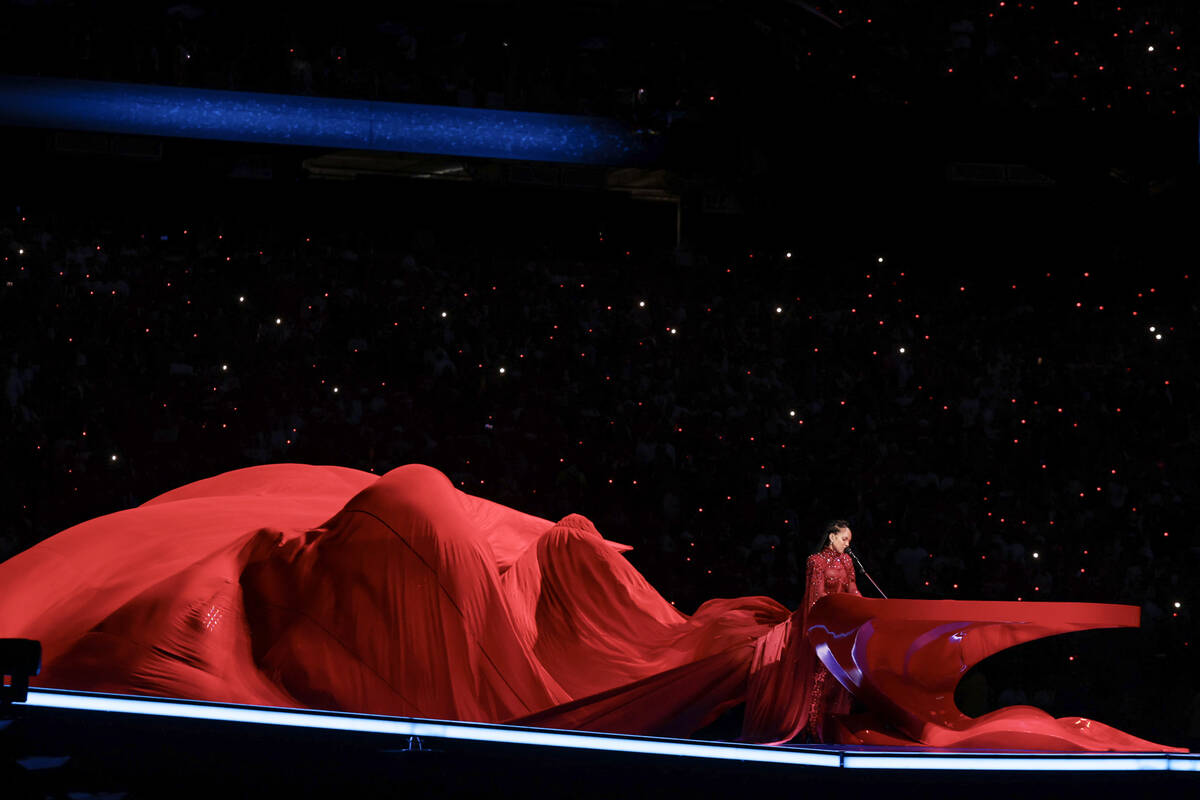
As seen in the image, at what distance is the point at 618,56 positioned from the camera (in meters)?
5.03

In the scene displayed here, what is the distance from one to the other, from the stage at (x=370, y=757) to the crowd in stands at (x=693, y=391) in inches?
109

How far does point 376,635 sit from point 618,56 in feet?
10.3

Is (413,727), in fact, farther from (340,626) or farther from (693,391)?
(693,391)

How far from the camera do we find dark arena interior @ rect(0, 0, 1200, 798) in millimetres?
4949

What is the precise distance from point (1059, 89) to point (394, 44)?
3545 mm

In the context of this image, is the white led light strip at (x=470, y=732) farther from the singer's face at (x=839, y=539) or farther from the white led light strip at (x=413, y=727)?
the singer's face at (x=839, y=539)

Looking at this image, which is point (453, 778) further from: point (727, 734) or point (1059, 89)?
point (1059, 89)

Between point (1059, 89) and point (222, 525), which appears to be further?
point (1059, 89)

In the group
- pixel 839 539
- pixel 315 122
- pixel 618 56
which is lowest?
pixel 839 539

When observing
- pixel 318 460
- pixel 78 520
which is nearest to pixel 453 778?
pixel 318 460

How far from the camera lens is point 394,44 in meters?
5.05

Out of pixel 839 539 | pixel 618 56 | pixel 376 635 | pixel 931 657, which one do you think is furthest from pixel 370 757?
pixel 618 56

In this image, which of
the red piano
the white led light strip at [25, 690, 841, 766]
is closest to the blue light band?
the red piano

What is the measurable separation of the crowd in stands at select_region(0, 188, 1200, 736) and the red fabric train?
1520 millimetres
